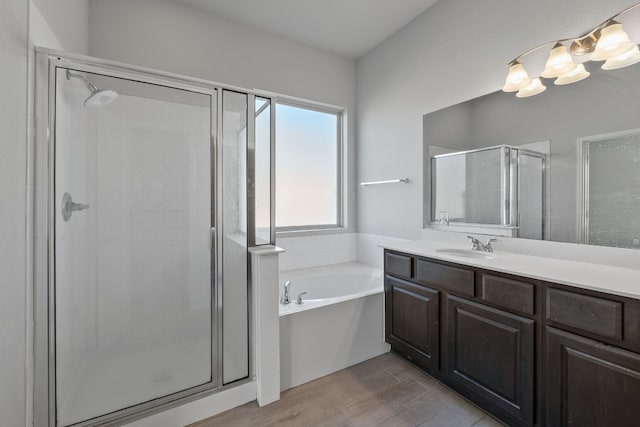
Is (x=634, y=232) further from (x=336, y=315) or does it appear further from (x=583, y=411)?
(x=336, y=315)

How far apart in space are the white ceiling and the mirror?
1.15 m

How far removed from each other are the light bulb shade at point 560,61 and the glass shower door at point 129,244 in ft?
6.40

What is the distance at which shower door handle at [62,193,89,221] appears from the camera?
138 cm

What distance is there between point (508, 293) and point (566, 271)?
0.89 ft

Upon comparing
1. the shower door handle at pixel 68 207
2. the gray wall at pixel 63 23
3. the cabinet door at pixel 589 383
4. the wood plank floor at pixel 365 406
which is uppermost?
the gray wall at pixel 63 23

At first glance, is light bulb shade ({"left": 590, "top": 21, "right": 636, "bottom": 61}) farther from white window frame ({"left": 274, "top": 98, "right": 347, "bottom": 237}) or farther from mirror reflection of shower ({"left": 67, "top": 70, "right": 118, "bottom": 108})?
mirror reflection of shower ({"left": 67, "top": 70, "right": 118, "bottom": 108})

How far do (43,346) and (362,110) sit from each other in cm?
311

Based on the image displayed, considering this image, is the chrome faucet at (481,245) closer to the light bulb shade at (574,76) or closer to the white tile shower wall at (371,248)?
the white tile shower wall at (371,248)

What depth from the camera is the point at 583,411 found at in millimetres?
1135

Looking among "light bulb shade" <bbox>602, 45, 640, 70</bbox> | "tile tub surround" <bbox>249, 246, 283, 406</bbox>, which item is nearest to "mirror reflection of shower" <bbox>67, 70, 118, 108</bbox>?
"tile tub surround" <bbox>249, 246, 283, 406</bbox>

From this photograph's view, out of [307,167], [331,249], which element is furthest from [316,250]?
[307,167]

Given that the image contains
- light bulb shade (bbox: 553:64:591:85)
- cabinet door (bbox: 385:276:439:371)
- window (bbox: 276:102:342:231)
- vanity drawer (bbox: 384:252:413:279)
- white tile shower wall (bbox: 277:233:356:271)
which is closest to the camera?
light bulb shade (bbox: 553:64:591:85)

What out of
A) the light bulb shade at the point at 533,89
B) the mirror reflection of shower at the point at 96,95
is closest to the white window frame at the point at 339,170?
the light bulb shade at the point at 533,89

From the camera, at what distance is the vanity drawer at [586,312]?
1053mm
